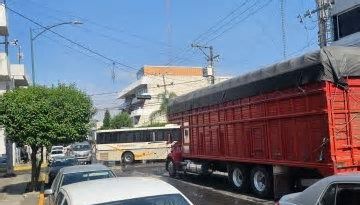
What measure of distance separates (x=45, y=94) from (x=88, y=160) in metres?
26.1

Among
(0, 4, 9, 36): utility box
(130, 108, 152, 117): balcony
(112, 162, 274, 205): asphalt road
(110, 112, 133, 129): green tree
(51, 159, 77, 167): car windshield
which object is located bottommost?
(112, 162, 274, 205): asphalt road

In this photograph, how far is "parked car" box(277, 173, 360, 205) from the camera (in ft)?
18.9

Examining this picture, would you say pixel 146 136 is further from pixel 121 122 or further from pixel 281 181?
pixel 121 122

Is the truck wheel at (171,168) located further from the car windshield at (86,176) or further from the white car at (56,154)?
the white car at (56,154)

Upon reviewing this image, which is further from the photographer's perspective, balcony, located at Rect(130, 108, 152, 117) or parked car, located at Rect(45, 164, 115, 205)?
balcony, located at Rect(130, 108, 152, 117)

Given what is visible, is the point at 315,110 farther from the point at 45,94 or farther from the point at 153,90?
the point at 153,90

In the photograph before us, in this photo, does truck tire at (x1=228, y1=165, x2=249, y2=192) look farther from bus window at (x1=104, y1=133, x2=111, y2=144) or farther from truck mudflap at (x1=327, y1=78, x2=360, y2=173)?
bus window at (x1=104, y1=133, x2=111, y2=144)

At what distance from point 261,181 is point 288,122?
2610 mm

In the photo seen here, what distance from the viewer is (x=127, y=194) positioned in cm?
571

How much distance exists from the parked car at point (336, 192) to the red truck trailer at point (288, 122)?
6.52 m

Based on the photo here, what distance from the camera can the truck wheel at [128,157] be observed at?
41.2m

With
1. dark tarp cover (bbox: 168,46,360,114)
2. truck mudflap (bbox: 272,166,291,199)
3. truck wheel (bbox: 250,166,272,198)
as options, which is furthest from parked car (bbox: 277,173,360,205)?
truck wheel (bbox: 250,166,272,198)

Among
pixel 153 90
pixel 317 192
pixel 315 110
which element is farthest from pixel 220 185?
pixel 153 90

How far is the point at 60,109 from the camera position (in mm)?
21172
